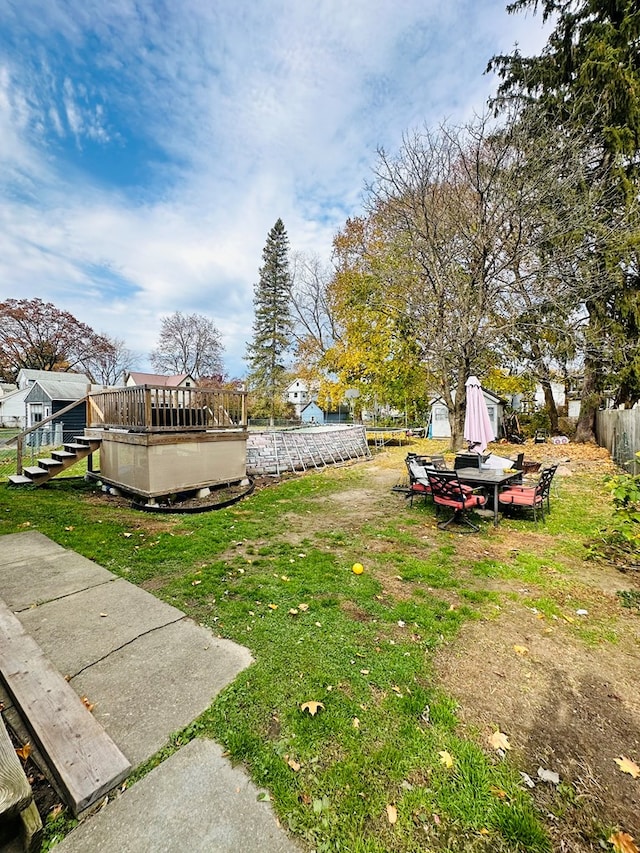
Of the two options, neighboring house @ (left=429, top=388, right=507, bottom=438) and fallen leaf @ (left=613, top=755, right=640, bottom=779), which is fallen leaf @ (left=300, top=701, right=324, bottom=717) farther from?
neighboring house @ (left=429, top=388, right=507, bottom=438)

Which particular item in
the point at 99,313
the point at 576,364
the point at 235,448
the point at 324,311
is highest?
the point at 99,313

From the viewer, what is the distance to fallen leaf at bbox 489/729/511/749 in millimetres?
1900

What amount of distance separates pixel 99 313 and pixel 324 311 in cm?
2613

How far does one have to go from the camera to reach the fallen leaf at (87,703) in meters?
2.06

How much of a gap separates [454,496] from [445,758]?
404 cm

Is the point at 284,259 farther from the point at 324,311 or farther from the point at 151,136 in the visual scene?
the point at 151,136

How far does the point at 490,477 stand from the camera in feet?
19.1

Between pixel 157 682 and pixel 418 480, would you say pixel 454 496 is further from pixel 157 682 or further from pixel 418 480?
pixel 157 682

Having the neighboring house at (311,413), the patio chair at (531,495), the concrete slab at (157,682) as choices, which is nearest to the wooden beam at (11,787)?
the concrete slab at (157,682)

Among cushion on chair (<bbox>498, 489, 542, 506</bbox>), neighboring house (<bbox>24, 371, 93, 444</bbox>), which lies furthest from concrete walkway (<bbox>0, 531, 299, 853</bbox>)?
neighboring house (<bbox>24, 371, 93, 444</bbox>)

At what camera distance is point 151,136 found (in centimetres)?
1076

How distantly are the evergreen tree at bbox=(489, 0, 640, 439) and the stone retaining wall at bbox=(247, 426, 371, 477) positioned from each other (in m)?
9.32

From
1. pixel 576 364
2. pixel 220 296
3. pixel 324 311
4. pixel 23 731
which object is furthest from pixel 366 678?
pixel 220 296

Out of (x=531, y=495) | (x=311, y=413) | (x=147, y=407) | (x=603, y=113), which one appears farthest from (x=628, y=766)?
(x=311, y=413)
